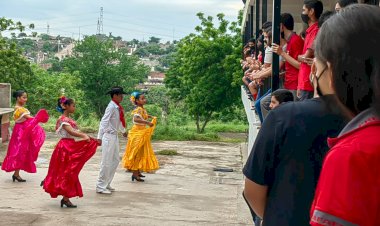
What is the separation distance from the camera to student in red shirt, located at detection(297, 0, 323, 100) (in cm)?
643

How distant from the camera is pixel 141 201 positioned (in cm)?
1211

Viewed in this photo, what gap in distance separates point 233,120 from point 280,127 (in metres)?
50.7

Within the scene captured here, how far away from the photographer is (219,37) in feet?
131

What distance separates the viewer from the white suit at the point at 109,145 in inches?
497

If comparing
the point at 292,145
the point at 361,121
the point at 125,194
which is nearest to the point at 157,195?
the point at 125,194

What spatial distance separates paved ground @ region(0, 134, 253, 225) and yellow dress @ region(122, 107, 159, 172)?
1.16 ft

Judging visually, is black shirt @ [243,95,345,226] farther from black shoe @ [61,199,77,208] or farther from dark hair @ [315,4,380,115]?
black shoe @ [61,199,77,208]

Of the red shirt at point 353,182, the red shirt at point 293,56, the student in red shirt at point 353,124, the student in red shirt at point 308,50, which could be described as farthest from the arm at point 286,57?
the red shirt at point 353,182

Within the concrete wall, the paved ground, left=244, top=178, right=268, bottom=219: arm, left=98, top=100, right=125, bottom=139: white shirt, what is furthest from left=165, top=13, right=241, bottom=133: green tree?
left=244, top=178, right=268, bottom=219: arm

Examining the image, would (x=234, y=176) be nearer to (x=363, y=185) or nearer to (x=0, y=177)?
(x=0, y=177)

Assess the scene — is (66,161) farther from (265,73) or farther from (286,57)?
(286,57)

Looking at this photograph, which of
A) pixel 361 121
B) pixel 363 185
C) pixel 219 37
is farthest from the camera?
pixel 219 37

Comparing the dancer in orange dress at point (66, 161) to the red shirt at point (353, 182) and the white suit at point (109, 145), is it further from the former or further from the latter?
the red shirt at point (353, 182)

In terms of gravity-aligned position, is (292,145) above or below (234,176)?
above
